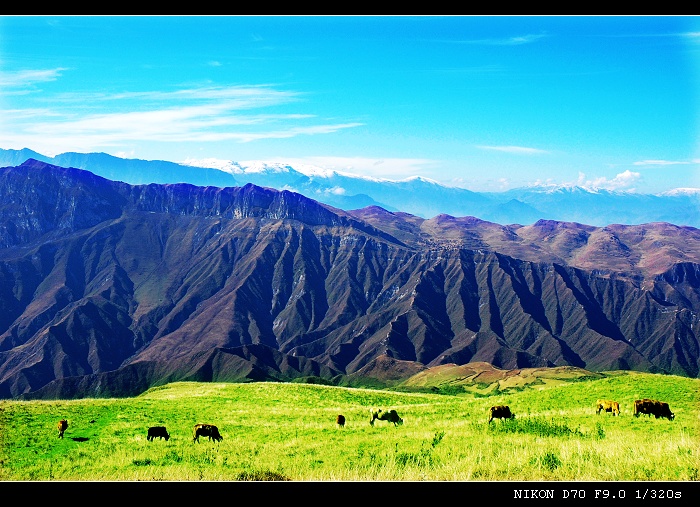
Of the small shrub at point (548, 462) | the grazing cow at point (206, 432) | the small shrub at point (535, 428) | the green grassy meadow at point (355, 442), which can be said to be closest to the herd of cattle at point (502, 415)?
the grazing cow at point (206, 432)

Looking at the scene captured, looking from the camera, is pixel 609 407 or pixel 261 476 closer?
pixel 261 476

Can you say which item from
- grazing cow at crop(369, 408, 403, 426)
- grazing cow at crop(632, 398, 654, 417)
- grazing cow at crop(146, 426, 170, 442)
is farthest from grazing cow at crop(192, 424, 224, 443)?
grazing cow at crop(632, 398, 654, 417)

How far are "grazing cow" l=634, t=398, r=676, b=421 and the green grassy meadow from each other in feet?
2.04

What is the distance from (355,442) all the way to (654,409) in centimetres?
1308

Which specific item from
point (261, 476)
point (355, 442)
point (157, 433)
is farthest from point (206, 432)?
point (261, 476)

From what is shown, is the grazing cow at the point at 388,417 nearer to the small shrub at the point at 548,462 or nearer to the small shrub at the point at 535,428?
the small shrub at the point at 535,428

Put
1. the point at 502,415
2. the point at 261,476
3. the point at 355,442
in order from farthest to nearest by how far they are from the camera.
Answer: the point at 502,415
the point at 355,442
the point at 261,476

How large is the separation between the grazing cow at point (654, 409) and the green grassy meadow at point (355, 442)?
62cm

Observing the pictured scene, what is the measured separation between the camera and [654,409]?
2291 cm

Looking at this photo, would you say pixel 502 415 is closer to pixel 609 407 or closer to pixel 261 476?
pixel 609 407
